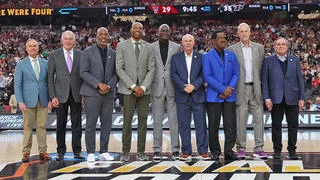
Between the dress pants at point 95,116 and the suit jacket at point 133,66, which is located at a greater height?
the suit jacket at point 133,66

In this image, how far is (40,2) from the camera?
32625mm

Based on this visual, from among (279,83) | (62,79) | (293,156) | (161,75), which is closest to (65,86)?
(62,79)

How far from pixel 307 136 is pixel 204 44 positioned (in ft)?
57.7

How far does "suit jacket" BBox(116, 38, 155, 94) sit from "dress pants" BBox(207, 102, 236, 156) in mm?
1031

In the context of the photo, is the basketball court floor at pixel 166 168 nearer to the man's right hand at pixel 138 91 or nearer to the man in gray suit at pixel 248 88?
the man in gray suit at pixel 248 88

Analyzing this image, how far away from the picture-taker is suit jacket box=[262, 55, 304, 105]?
8398 mm

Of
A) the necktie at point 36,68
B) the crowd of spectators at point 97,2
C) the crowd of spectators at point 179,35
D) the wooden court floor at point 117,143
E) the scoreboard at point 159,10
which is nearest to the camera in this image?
the necktie at point 36,68

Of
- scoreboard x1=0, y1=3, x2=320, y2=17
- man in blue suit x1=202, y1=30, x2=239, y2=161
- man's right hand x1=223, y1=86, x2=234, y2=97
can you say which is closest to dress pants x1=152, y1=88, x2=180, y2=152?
man in blue suit x1=202, y1=30, x2=239, y2=161

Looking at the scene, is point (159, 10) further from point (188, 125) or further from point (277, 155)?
point (277, 155)

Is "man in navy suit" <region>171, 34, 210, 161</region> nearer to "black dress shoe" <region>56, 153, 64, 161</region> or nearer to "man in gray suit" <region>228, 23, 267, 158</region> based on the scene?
"man in gray suit" <region>228, 23, 267, 158</region>

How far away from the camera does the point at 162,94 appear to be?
8516 mm

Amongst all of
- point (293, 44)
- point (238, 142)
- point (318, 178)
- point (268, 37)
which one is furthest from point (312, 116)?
point (268, 37)

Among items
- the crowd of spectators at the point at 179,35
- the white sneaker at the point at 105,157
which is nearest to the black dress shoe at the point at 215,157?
the white sneaker at the point at 105,157

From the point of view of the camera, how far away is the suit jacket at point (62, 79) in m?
8.61
